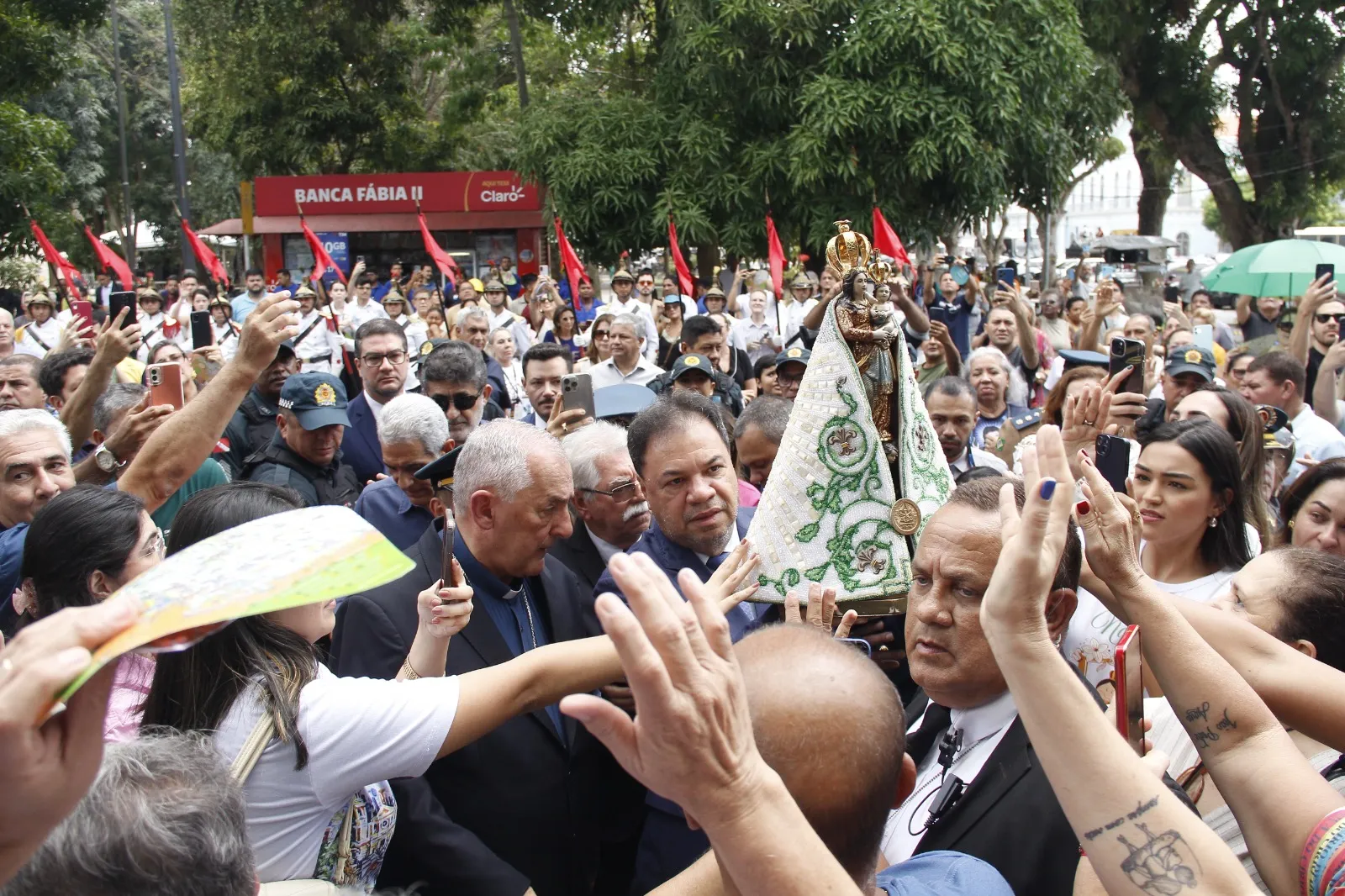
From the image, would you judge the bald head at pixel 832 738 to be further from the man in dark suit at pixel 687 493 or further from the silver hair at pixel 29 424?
the silver hair at pixel 29 424

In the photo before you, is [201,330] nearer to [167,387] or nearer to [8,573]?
[167,387]

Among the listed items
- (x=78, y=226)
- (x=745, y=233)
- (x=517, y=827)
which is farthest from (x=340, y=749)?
(x=78, y=226)

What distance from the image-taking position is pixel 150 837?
162 cm

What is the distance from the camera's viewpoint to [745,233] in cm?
1905

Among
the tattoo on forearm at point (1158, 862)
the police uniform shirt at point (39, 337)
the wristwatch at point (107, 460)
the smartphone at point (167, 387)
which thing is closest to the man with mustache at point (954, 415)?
the smartphone at point (167, 387)

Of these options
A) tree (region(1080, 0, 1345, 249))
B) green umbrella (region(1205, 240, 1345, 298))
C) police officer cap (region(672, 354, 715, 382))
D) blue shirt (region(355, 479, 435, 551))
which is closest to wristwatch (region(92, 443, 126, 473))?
blue shirt (region(355, 479, 435, 551))

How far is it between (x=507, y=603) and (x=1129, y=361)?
6.93 ft

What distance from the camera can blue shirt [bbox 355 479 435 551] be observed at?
4602 millimetres

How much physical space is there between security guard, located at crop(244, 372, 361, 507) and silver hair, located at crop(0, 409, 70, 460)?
1.20 metres

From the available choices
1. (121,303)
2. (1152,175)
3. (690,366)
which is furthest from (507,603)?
(1152,175)

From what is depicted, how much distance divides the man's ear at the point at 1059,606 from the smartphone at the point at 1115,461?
0.53 meters

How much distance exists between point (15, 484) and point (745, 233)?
16.0m

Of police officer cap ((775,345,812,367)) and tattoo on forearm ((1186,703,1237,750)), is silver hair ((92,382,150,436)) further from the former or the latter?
tattoo on forearm ((1186,703,1237,750))

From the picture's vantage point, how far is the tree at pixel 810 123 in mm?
17953
